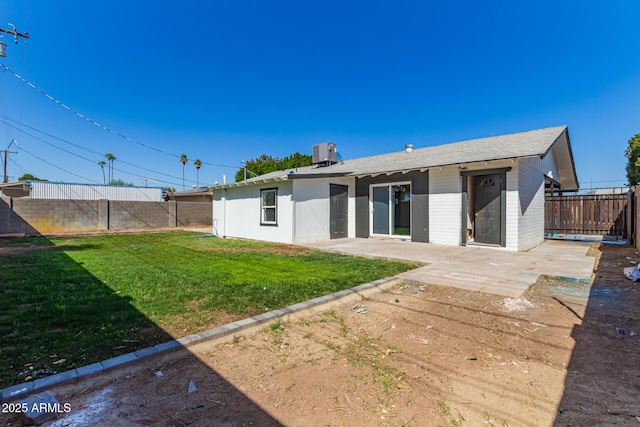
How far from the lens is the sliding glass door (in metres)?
11.1

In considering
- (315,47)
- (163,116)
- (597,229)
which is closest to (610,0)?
(597,229)

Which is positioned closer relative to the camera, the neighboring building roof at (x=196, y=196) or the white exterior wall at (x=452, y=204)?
the white exterior wall at (x=452, y=204)

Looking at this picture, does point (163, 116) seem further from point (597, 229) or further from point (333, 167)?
point (597, 229)

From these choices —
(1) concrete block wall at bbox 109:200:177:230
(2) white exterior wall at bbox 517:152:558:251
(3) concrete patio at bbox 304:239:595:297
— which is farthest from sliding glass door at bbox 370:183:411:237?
(1) concrete block wall at bbox 109:200:177:230

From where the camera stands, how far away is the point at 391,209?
11.5 metres

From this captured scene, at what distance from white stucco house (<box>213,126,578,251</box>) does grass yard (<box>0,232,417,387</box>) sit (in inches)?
157

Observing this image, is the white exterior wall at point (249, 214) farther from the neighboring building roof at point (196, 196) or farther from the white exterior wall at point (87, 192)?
the white exterior wall at point (87, 192)

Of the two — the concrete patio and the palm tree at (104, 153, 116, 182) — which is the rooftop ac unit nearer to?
the concrete patio

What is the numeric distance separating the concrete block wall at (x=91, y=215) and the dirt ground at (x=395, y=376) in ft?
61.4

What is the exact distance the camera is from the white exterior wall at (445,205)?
9.52 metres

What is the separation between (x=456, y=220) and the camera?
376 inches

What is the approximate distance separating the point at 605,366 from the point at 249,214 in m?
11.9

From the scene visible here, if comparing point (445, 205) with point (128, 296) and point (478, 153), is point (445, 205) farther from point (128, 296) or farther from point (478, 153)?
point (128, 296)

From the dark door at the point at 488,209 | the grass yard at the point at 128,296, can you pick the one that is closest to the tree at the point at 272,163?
the dark door at the point at 488,209
